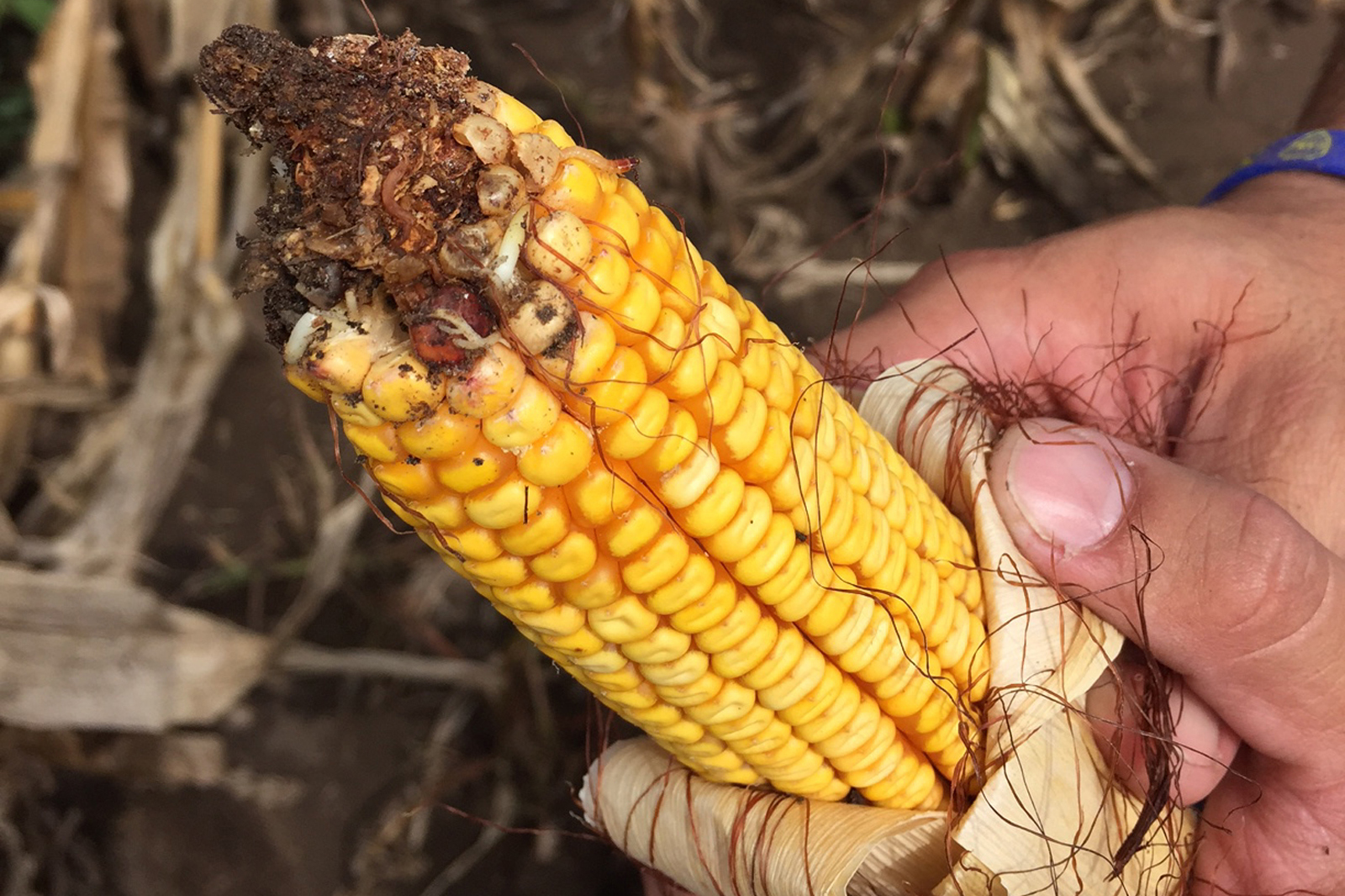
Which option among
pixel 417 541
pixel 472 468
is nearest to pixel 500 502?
pixel 472 468

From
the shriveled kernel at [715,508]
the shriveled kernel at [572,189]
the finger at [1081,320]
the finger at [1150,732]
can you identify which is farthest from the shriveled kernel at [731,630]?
the finger at [1081,320]

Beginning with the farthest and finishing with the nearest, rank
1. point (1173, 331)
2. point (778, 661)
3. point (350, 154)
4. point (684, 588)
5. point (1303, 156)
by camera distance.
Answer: point (1303, 156) → point (1173, 331) → point (778, 661) → point (684, 588) → point (350, 154)

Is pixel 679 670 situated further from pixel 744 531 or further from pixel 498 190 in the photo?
pixel 498 190

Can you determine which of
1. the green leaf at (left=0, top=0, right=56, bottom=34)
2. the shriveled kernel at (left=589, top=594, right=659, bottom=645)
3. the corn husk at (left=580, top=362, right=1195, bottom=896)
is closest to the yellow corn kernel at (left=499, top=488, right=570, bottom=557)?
the shriveled kernel at (left=589, top=594, right=659, bottom=645)

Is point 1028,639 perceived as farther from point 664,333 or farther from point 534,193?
point 534,193

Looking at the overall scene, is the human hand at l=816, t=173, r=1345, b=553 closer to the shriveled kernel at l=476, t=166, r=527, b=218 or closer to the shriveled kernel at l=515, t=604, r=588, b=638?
the shriveled kernel at l=515, t=604, r=588, b=638

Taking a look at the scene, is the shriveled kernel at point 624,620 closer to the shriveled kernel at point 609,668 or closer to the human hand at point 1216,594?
the shriveled kernel at point 609,668
